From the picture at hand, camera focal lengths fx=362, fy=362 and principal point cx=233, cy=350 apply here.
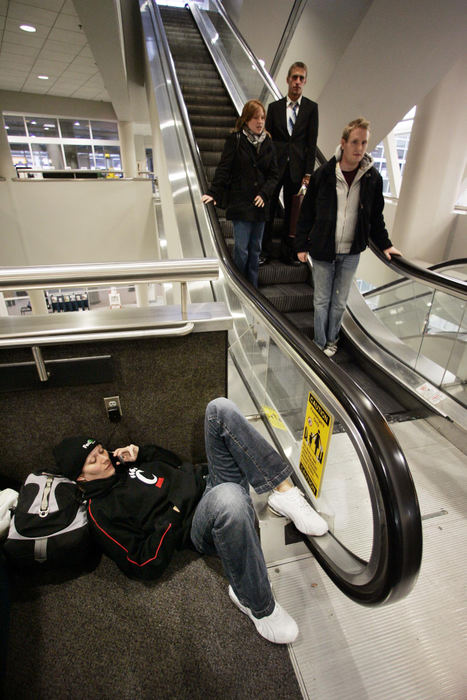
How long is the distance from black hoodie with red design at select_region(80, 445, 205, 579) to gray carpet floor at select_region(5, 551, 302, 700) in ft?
0.51

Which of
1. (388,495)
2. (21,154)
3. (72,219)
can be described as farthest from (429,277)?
(21,154)

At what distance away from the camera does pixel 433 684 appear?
1.36 meters

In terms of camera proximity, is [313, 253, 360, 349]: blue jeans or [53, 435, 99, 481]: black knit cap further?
[313, 253, 360, 349]: blue jeans

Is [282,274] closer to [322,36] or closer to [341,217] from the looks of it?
[341,217]

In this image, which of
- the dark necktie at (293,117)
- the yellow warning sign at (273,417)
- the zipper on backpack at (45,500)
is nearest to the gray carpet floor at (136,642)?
the zipper on backpack at (45,500)

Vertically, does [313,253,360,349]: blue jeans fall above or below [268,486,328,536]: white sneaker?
above

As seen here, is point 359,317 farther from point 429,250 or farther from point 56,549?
point 429,250

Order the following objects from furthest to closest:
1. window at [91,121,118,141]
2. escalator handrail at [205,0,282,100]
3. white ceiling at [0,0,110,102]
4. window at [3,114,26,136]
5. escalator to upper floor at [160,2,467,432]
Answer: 1. window at [91,121,118,141]
2. window at [3,114,26,136]
3. white ceiling at [0,0,110,102]
4. escalator handrail at [205,0,282,100]
5. escalator to upper floor at [160,2,467,432]

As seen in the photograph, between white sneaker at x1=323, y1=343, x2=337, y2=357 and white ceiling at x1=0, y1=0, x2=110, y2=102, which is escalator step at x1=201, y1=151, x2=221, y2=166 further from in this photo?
white ceiling at x1=0, y1=0, x2=110, y2=102

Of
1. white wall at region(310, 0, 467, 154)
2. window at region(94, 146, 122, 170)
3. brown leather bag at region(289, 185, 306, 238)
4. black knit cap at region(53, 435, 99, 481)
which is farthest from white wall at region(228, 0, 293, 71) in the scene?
window at region(94, 146, 122, 170)

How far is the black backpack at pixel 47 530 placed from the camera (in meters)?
1.52

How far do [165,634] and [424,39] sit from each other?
7.05m

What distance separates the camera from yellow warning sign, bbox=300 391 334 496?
4.94 feet

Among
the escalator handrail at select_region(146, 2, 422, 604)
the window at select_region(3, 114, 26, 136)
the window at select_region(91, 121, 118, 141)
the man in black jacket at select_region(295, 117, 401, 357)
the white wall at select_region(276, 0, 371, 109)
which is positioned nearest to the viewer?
the escalator handrail at select_region(146, 2, 422, 604)
